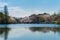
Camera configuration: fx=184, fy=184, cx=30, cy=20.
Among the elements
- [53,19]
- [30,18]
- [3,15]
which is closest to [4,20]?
[3,15]

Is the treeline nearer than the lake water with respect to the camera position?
No

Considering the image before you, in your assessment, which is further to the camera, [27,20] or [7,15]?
[27,20]

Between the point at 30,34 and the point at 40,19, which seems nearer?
the point at 30,34

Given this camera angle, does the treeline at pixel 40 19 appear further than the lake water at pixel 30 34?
Yes

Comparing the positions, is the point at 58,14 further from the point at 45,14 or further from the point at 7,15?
the point at 7,15

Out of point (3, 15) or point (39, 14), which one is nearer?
point (3, 15)

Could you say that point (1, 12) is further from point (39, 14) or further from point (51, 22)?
point (51, 22)

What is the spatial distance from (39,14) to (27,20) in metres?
5.13

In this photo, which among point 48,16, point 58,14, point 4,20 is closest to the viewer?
point 4,20

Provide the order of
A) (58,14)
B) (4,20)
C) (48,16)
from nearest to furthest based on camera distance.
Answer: (4,20) < (58,14) < (48,16)

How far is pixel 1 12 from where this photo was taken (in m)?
54.8

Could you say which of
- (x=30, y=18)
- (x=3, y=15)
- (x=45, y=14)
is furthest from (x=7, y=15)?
(x=45, y=14)

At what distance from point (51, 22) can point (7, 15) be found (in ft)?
51.1

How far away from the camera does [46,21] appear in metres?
61.4
